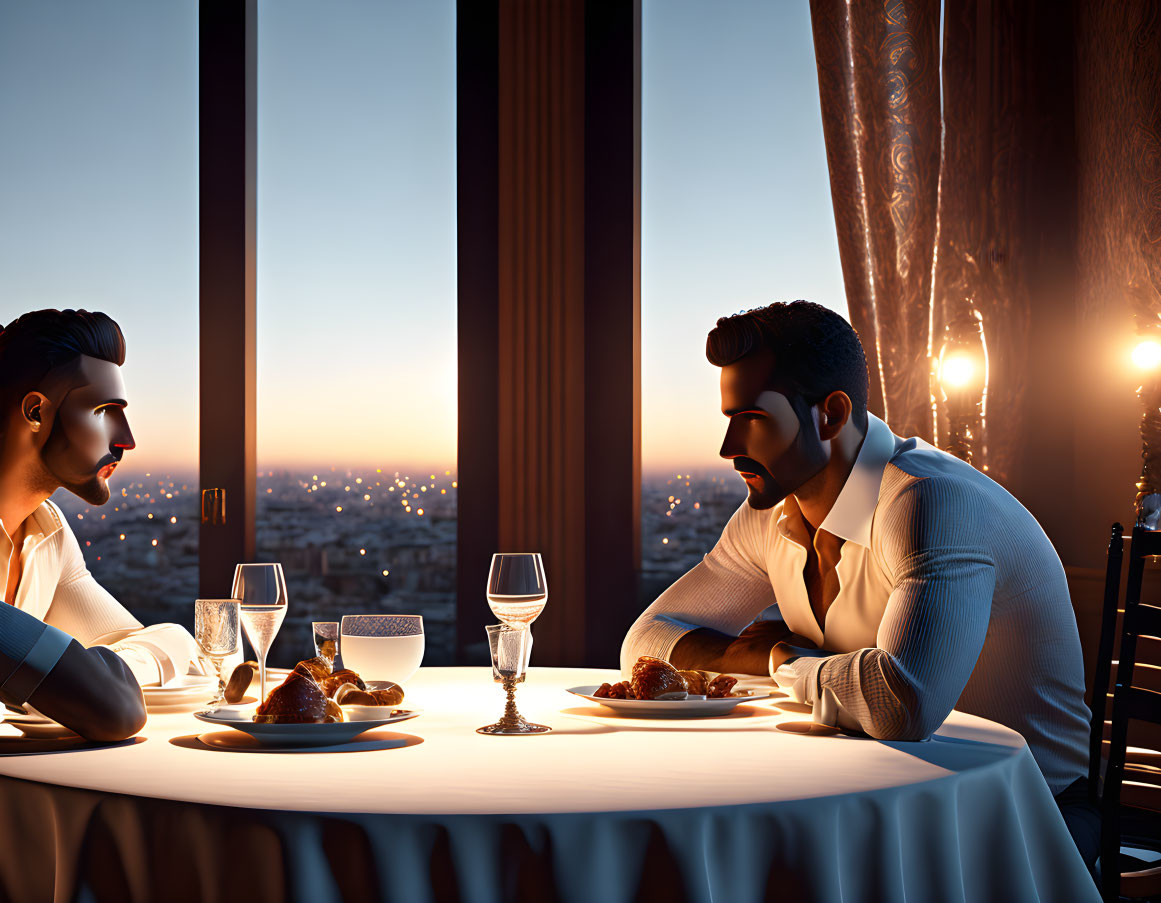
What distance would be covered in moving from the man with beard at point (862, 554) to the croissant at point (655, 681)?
186 millimetres

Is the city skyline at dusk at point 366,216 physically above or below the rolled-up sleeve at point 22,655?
above

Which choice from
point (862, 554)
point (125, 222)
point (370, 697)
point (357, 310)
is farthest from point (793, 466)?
point (125, 222)

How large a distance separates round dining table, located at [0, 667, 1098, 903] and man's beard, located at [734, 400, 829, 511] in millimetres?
607

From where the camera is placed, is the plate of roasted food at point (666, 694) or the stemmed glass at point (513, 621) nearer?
the stemmed glass at point (513, 621)

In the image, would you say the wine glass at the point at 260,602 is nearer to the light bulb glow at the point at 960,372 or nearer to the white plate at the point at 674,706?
the white plate at the point at 674,706

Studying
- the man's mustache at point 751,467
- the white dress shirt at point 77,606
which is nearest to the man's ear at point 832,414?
the man's mustache at point 751,467

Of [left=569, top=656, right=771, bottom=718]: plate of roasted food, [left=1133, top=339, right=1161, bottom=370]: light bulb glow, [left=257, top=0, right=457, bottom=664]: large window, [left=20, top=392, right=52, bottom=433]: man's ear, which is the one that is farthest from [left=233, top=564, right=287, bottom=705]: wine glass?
[left=1133, top=339, right=1161, bottom=370]: light bulb glow

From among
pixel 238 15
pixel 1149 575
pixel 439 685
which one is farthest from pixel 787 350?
pixel 238 15

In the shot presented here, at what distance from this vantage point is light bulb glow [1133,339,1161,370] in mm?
3211

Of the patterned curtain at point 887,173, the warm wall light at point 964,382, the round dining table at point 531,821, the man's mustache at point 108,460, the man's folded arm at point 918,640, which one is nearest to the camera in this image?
the round dining table at point 531,821

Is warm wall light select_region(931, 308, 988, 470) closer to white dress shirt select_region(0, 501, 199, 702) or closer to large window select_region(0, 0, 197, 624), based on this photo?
white dress shirt select_region(0, 501, 199, 702)

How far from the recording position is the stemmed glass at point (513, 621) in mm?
1413

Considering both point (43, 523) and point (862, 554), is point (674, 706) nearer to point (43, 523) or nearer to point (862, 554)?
point (862, 554)

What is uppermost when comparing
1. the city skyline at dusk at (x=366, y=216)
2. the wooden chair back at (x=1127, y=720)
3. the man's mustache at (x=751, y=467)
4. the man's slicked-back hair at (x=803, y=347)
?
the city skyline at dusk at (x=366, y=216)
